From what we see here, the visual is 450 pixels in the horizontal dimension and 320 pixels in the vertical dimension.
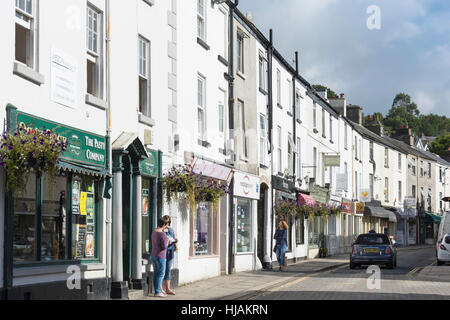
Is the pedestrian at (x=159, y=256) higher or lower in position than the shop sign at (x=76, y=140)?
lower

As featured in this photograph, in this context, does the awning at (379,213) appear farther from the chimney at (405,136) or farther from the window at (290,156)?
the window at (290,156)

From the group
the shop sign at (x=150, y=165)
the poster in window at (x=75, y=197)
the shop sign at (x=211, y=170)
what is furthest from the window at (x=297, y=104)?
the poster in window at (x=75, y=197)

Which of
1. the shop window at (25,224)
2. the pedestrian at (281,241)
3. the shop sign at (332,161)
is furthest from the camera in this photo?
the shop sign at (332,161)

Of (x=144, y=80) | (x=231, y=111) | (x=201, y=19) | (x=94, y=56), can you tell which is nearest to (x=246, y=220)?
(x=231, y=111)

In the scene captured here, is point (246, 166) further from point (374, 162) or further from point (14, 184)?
point (374, 162)

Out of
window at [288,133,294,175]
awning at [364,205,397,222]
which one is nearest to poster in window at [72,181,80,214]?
window at [288,133,294,175]

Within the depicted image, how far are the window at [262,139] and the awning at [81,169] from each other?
13743 millimetres

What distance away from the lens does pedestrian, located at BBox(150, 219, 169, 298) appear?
16047mm

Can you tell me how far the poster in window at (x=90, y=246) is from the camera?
1470cm

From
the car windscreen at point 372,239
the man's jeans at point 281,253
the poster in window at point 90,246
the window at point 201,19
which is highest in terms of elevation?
the window at point 201,19

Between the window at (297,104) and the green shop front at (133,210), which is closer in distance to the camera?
the green shop front at (133,210)

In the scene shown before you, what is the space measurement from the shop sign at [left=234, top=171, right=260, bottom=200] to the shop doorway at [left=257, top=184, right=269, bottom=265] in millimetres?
1627

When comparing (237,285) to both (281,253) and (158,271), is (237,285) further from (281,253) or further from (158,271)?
(281,253)
